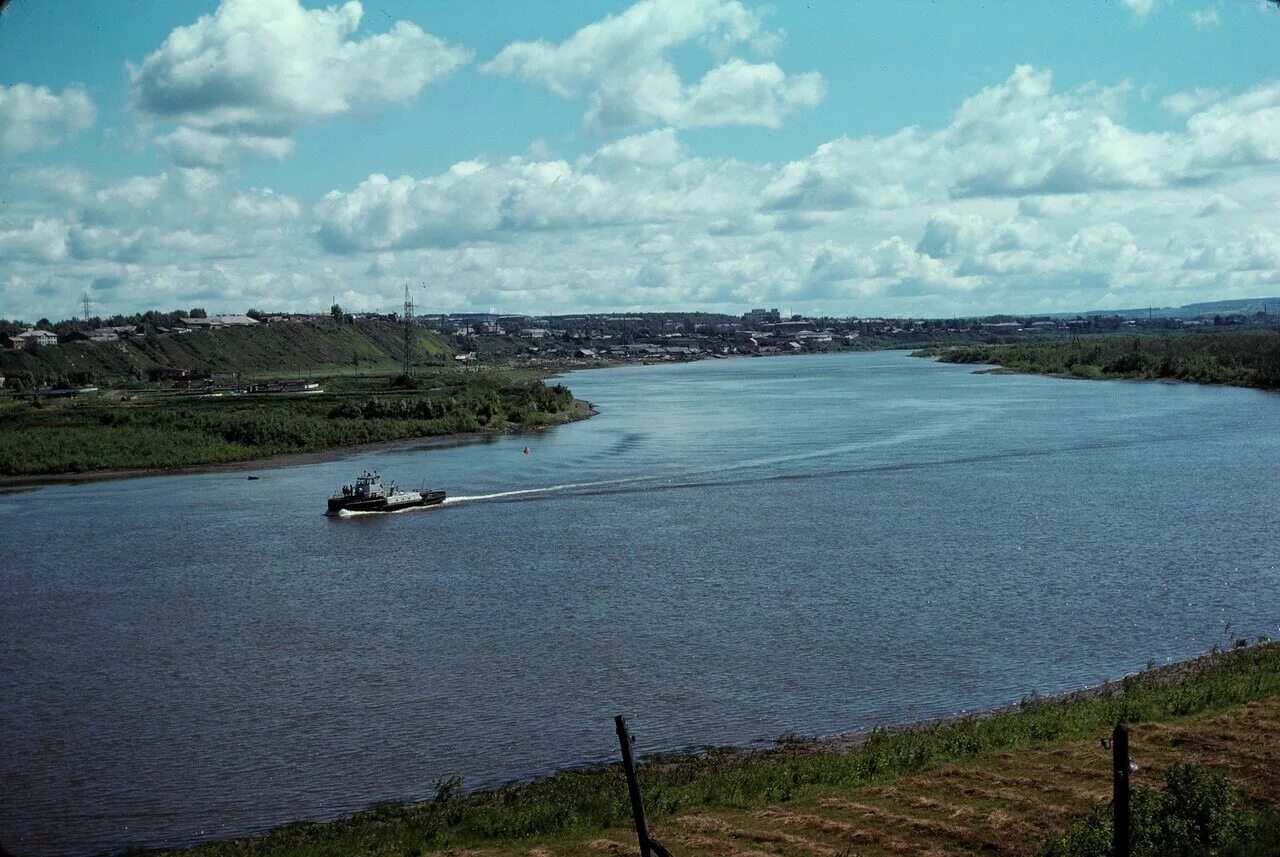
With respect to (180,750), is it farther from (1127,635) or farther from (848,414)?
(848,414)

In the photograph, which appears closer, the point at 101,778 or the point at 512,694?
the point at 101,778

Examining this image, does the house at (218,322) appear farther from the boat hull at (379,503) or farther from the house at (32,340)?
the boat hull at (379,503)

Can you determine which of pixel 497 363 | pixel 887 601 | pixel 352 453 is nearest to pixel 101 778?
pixel 887 601

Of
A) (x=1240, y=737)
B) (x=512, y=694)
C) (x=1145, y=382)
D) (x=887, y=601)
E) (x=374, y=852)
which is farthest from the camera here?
(x=1145, y=382)

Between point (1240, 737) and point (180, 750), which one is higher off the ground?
point (1240, 737)

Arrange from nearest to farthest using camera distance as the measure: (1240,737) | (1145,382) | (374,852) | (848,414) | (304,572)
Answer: (374,852) < (1240,737) < (304,572) < (848,414) < (1145,382)
